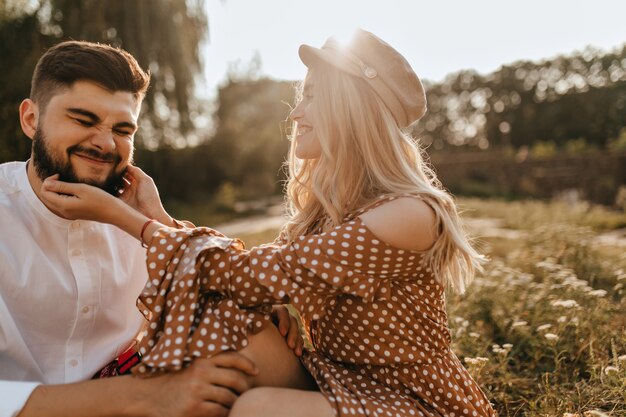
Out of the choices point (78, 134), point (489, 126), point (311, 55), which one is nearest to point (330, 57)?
point (311, 55)

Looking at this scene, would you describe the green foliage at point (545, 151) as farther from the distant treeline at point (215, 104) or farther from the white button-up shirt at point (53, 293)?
the white button-up shirt at point (53, 293)

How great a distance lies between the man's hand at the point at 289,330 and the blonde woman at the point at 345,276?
3 cm

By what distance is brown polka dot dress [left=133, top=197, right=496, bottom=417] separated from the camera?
5.29 feet

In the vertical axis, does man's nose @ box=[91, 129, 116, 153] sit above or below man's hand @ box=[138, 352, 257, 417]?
above

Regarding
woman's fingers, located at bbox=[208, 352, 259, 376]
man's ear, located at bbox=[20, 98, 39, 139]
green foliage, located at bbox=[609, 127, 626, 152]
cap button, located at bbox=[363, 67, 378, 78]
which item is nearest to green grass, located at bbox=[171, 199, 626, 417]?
woman's fingers, located at bbox=[208, 352, 259, 376]

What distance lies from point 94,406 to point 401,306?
0.98 meters

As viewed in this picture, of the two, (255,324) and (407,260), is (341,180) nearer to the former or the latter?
(407,260)

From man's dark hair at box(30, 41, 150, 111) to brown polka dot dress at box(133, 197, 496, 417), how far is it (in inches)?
29.3

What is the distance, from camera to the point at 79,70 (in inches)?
80.0

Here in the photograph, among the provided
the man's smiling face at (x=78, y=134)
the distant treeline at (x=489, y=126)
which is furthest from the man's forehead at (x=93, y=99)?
the distant treeline at (x=489, y=126)

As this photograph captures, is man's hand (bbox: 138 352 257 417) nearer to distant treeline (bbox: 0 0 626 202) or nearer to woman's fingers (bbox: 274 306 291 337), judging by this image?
woman's fingers (bbox: 274 306 291 337)

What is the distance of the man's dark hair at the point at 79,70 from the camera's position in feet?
6.68

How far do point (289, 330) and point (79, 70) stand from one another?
1.21m

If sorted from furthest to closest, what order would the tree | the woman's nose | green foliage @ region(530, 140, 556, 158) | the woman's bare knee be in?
green foliage @ region(530, 140, 556, 158) < the tree < the woman's nose < the woman's bare knee
